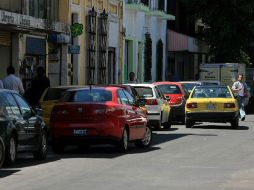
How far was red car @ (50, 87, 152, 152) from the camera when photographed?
1878 centimetres

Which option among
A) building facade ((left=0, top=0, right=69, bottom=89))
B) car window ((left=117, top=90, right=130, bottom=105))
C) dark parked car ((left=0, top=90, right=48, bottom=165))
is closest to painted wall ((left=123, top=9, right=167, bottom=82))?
building facade ((left=0, top=0, right=69, bottom=89))

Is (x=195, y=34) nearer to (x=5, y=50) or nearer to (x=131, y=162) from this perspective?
(x=5, y=50)

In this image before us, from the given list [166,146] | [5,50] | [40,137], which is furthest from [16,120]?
[5,50]

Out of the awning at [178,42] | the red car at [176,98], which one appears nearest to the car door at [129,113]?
the red car at [176,98]

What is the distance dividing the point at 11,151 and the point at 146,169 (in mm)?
2474

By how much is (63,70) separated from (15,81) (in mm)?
12461

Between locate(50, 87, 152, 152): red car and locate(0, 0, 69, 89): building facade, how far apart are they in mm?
7574

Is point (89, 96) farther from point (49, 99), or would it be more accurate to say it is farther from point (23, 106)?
point (49, 99)

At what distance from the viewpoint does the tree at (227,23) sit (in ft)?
178

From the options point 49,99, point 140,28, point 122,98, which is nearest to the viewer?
point 122,98

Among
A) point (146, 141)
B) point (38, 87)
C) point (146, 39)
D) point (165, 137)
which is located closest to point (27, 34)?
point (38, 87)

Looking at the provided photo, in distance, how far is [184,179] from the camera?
1400cm

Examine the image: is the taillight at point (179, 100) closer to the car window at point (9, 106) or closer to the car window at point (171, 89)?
the car window at point (171, 89)

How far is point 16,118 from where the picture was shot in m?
16.2
